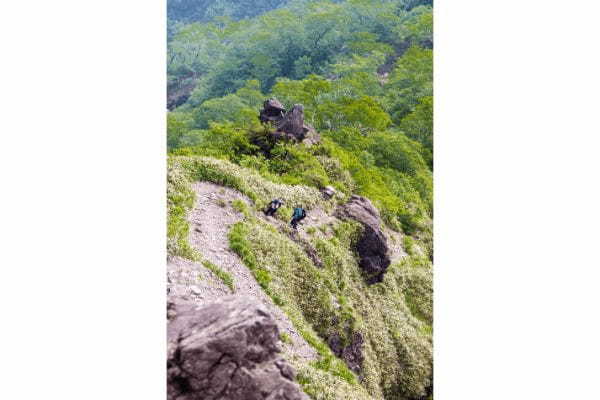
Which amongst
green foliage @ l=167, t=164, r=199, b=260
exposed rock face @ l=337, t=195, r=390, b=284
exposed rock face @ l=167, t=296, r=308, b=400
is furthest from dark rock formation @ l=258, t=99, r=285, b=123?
exposed rock face @ l=167, t=296, r=308, b=400

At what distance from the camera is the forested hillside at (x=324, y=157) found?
8055mm

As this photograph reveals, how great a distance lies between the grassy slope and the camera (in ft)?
25.0

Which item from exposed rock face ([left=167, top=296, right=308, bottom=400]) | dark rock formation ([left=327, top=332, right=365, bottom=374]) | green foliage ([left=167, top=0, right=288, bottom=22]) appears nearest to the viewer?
exposed rock face ([left=167, top=296, right=308, bottom=400])

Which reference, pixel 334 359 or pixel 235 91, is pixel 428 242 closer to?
pixel 334 359

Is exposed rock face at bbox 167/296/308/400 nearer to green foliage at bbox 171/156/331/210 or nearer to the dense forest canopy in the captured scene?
green foliage at bbox 171/156/331/210

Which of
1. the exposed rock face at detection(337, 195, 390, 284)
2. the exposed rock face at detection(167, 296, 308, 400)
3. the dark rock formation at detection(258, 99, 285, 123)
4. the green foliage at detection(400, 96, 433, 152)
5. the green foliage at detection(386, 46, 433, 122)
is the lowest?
the exposed rock face at detection(167, 296, 308, 400)

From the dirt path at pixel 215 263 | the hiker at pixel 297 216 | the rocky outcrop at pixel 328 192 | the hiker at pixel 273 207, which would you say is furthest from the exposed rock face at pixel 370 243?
the dirt path at pixel 215 263

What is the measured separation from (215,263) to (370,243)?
3222 millimetres

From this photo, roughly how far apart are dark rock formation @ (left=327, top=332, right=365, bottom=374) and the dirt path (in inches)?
34.3

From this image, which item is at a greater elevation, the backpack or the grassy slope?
the backpack
